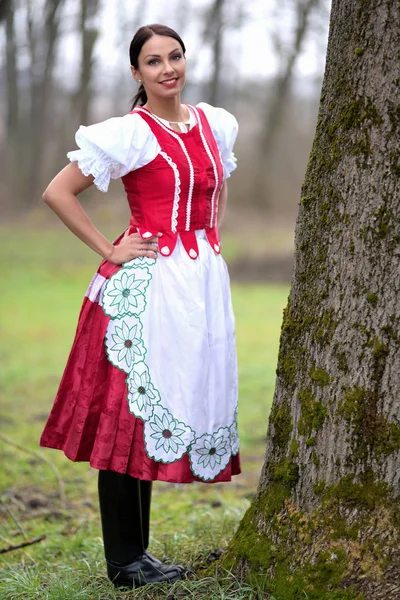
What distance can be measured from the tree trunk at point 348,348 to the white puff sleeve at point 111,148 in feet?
1.71

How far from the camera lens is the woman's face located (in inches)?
94.8

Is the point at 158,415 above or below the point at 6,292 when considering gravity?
above

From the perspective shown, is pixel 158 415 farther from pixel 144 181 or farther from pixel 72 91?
pixel 72 91

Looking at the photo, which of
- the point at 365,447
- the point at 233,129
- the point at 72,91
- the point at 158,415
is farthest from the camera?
the point at 72,91

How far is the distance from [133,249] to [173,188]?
0.22 m

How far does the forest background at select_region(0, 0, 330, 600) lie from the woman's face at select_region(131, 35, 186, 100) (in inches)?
48.2

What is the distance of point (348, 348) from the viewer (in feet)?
6.70

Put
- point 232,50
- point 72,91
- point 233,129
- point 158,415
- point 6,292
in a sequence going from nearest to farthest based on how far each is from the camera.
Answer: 1. point 158,415
2. point 233,129
3. point 6,292
4. point 232,50
5. point 72,91

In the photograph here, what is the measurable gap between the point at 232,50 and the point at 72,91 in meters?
4.82

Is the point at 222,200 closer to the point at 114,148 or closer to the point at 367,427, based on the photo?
the point at 114,148

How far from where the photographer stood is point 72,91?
70.5 feet

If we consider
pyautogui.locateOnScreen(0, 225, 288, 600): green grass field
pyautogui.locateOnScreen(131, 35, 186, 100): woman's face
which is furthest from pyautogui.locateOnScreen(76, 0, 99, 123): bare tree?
pyautogui.locateOnScreen(131, 35, 186, 100): woman's face

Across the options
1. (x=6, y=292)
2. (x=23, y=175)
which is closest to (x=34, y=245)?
(x=6, y=292)

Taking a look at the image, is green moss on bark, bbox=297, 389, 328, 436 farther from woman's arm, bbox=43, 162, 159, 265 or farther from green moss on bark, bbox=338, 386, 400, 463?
woman's arm, bbox=43, 162, 159, 265
